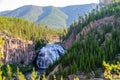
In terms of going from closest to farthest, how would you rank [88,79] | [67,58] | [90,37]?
[88,79] → [67,58] → [90,37]

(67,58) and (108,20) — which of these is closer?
(67,58)

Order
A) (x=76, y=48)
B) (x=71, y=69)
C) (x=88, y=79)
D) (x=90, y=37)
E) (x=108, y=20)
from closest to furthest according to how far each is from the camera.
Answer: (x=88, y=79) → (x=71, y=69) → (x=76, y=48) → (x=90, y=37) → (x=108, y=20)

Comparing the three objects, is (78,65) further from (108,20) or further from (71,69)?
(108,20)

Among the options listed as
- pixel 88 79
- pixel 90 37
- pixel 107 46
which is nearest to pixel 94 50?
pixel 107 46

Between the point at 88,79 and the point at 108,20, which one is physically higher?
the point at 108,20

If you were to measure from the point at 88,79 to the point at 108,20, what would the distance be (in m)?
95.4

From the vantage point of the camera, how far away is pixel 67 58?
470 feet

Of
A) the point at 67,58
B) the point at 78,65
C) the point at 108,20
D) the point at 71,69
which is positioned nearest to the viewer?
the point at 71,69

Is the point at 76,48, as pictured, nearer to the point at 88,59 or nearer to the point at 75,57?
the point at 75,57

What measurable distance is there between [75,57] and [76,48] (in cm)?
1784

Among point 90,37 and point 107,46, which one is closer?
point 107,46

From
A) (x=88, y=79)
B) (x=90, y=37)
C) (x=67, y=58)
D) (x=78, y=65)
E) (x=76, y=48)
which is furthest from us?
(x=90, y=37)

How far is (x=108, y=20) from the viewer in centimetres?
19988

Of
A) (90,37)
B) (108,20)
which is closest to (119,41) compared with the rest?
(90,37)
